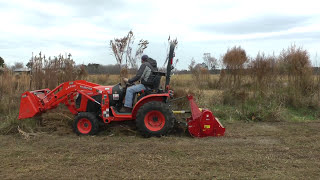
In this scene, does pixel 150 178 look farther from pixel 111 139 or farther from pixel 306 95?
pixel 306 95

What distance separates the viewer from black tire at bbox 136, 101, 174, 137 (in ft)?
19.5

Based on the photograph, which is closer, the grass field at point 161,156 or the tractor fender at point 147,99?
the grass field at point 161,156

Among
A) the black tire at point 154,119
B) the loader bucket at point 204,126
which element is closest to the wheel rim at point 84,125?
the black tire at point 154,119

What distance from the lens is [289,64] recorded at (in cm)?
1055

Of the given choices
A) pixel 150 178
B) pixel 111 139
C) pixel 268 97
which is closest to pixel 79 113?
pixel 111 139

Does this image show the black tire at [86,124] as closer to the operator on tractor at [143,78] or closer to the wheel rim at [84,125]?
the wheel rim at [84,125]

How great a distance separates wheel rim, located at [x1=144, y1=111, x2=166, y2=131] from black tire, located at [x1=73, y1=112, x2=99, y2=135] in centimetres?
114

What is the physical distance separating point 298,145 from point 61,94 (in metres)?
5.04

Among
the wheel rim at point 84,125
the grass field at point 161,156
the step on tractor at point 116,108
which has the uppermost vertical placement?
the step on tractor at point 116,108

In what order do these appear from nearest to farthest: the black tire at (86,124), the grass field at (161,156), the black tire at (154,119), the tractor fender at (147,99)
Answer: the grass field at (161,156) → the black tire at (154,119) → the tractor fender at (147,99) → the black tire at (86,124)

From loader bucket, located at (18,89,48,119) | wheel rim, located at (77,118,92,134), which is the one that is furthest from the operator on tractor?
loader bucket, located at (18,89,48,119)

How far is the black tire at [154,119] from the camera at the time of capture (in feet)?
19.5

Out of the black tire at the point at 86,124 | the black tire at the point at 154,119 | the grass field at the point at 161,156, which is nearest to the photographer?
the grass field at the point at 161,156

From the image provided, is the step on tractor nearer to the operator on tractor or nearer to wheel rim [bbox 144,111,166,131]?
wheel rim [bbox 144,111,166,131]
